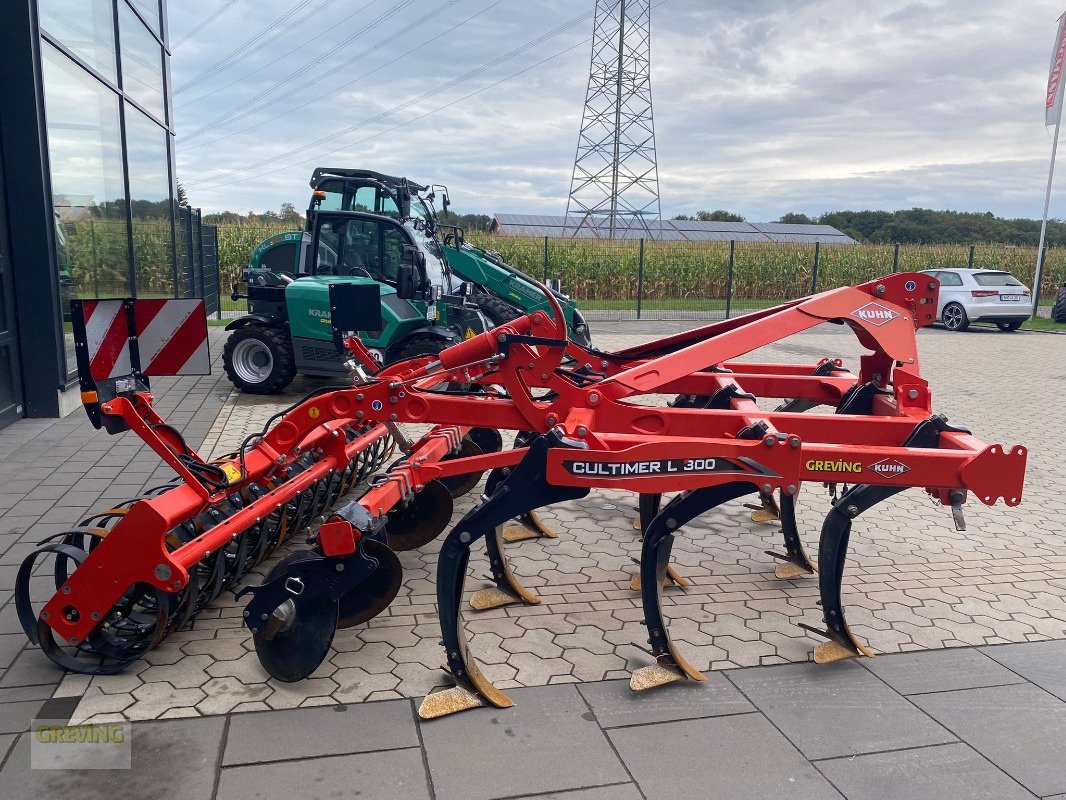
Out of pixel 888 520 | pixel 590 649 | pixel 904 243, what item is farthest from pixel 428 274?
pixel 904 243

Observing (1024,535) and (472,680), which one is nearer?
(472,680)

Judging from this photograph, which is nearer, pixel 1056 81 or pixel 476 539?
pixel 476 539

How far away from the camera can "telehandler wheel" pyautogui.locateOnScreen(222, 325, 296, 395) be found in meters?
9.94

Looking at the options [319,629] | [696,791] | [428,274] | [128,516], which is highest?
[428,274]

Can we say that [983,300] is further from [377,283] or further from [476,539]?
[476,539]

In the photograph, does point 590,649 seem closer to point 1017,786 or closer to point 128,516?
point 1017,786

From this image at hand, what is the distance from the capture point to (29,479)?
621 cm

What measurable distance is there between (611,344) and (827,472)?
12227 millimetres

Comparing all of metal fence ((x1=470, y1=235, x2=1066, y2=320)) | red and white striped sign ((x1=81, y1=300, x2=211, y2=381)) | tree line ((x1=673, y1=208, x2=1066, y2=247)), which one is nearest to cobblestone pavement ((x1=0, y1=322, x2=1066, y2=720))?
red and white striped sign ((x1=81, y1=300, x2=211, y2=381))

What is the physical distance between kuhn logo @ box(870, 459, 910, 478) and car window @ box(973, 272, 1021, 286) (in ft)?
61.4

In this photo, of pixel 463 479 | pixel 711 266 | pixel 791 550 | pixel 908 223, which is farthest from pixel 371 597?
pixel 908 223

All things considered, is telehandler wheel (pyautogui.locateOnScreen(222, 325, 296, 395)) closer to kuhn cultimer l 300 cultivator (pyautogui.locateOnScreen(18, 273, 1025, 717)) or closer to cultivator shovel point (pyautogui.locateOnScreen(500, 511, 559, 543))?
cultivator shovel point (pyautogui.locateOnScreen(500, 511, 559, 543))

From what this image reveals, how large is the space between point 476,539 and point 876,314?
2.34 m

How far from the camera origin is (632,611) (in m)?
4.47
